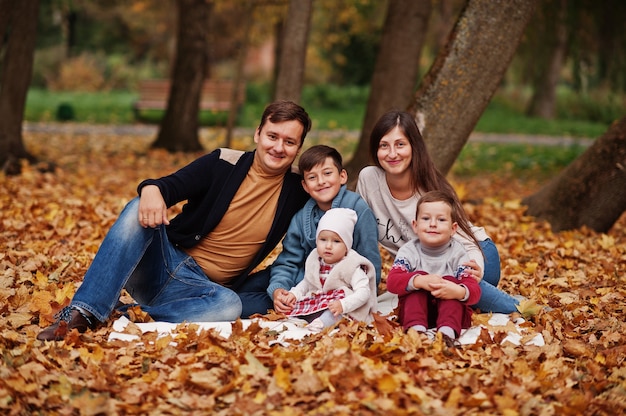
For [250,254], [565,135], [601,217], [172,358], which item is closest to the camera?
[172,358]

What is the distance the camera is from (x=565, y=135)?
62.4ft

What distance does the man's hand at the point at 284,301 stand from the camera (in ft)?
13.8

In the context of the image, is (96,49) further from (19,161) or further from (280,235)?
(280,235)

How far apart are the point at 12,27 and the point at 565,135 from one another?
1381 cm

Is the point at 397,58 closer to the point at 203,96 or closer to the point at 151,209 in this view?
the point at 151,209

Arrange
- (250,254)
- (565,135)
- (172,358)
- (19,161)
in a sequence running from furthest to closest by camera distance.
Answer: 1. (565,135)
2. (19,161)
3. (250,254)
4. (172,358)

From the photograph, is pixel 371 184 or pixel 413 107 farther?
pixel 413 107

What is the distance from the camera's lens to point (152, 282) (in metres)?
4.27

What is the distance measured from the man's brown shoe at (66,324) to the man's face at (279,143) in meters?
1.30

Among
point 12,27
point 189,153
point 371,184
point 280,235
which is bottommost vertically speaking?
point 189,153

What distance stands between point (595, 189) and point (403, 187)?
3.54 metres

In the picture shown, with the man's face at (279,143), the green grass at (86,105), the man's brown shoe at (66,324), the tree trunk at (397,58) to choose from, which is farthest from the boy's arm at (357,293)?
the green grass at (86,105)

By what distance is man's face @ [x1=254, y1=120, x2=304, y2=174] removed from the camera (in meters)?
4.20

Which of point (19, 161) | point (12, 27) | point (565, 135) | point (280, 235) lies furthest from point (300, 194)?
point (565, 135)
